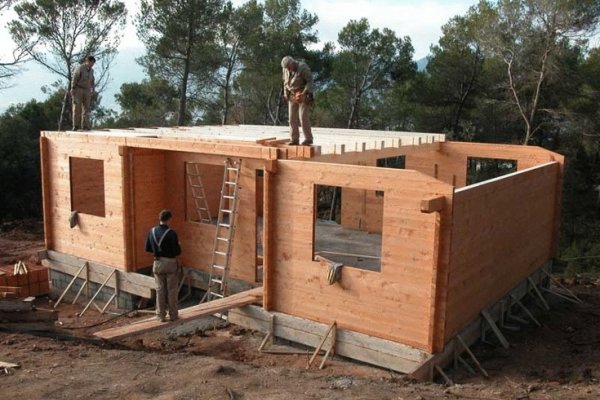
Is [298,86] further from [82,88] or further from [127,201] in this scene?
[82,88]

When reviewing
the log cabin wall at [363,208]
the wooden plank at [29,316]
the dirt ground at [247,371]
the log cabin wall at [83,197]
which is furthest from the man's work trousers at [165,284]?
the log cabin wall at [363,208]

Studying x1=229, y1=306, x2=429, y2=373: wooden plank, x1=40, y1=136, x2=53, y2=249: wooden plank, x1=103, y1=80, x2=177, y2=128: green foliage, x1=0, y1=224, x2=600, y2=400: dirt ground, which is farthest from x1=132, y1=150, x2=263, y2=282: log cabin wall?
x1=103, y1=80, x2=177, y2=128: green foliage

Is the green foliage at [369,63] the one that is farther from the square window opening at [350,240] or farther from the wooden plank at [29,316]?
the wooden plank at [29,316]

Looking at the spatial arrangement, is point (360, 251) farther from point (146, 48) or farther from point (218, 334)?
point (146, 48)

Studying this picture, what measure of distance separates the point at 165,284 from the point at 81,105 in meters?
7.33

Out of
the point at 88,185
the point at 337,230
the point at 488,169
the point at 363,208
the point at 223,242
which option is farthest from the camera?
the point at 488,169

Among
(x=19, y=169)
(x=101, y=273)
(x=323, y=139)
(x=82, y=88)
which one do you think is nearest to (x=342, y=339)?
(x=323, y=139)

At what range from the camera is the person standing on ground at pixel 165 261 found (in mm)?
9273

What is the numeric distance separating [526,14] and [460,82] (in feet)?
13.4

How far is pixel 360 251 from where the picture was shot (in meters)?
13.7

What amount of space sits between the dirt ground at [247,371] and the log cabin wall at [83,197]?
2177 millimetres

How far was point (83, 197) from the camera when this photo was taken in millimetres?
15750

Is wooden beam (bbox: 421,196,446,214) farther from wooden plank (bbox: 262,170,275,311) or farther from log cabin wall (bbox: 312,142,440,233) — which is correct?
log cabin wall (bbox: 312,142,440,233)

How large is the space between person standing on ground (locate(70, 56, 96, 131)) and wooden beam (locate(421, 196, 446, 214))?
381 inches
